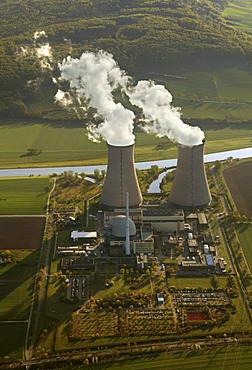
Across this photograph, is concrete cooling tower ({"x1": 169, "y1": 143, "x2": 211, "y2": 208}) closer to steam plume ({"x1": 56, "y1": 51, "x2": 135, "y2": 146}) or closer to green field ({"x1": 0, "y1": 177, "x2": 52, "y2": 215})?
steam plume ({"x1": 56, "y1": 51, "x2": 135, "y2": 146})

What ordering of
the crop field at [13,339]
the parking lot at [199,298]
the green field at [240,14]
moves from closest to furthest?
Result: the crop field at [13,339] < the parking lot at [199,298] < the green field at [240,14]

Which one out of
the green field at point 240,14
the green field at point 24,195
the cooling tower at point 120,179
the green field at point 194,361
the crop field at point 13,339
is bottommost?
the green field at point 194,361

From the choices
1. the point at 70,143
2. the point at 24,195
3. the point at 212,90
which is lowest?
the point at 24,195

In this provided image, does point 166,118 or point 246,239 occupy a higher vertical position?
point 166,118

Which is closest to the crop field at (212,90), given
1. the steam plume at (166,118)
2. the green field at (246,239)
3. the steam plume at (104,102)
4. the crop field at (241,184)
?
the crop field at (241,184)

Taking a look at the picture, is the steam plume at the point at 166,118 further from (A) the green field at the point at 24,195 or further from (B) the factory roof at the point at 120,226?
(A) the green field at the point at 24,195

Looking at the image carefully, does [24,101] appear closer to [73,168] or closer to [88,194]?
[73,168]

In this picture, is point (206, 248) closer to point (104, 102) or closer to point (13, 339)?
point (13, 339)

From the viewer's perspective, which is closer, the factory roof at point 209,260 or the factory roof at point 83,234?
the factory roof at point 209,260

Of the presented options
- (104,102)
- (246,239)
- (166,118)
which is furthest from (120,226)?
(104,102)
